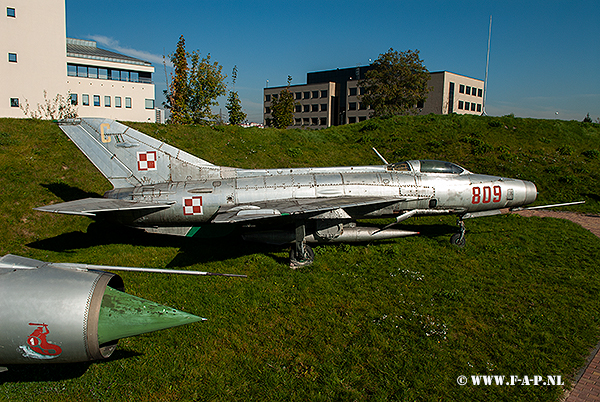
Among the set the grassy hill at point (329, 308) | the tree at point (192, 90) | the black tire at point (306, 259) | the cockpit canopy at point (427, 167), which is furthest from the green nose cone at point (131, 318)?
the tree at point (192, 90)

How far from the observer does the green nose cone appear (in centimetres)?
447

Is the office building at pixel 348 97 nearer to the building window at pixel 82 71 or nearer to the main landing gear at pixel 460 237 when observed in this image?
the building window at pixel 82 71

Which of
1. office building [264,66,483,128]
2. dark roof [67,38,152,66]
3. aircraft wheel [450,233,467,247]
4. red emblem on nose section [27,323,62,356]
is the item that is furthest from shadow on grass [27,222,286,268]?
office building [264,66,483,128]

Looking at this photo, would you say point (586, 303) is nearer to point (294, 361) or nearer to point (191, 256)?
point (294, 361)

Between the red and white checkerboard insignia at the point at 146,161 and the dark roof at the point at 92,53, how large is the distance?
42956 mm

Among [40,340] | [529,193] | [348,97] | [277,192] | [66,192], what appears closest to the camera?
[40,340]

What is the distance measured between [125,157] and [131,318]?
29.8 ft

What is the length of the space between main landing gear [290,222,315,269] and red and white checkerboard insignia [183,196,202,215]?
3.40m

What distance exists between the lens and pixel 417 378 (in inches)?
245

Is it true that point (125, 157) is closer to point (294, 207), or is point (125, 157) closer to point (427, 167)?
point (294, 207)

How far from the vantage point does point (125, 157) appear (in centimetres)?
1208

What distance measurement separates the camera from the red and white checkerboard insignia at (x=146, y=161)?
1207 centimetres

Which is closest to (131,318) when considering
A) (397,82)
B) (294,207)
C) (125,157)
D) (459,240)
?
(294,207)

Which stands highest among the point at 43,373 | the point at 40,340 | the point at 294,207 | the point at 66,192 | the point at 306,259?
the point at 294,207
